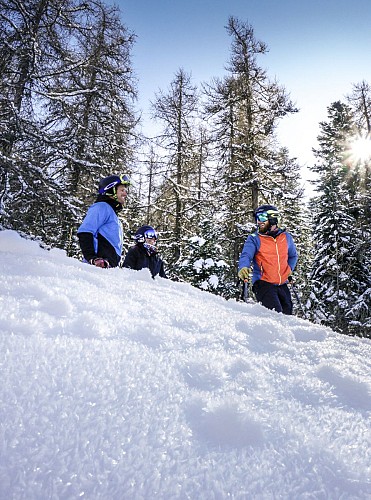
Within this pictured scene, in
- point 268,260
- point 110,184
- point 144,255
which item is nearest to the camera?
point 110,184

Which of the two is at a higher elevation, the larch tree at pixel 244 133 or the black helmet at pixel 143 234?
the larch tree at pixel 244 133

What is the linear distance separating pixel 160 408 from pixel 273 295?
3851 millimetres

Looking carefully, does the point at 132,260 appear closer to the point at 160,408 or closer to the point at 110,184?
the point at 110,184

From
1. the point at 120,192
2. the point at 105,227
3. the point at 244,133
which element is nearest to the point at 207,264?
the point at 244,133

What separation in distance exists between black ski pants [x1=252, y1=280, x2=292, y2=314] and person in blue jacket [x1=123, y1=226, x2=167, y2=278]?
1.72 meters

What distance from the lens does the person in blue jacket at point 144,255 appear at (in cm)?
556

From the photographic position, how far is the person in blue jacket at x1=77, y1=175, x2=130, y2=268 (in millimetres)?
3520

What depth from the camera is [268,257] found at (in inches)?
185

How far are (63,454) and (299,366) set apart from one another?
1066mm

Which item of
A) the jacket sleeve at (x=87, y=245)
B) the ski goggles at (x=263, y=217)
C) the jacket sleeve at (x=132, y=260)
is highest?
the ski goggles at (x=263, y=217)

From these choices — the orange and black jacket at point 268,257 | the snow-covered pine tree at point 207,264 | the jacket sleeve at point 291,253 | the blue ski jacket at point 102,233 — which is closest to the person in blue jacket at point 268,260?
the orange and black jacket at point 268,257

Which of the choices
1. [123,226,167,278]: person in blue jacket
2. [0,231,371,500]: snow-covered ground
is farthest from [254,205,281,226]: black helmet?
[0,231,371,500]: snow-covered ground

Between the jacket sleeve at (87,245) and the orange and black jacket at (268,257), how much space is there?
2.09m

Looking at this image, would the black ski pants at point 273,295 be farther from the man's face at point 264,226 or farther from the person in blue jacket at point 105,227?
the person in blue jacket at point 105,227
